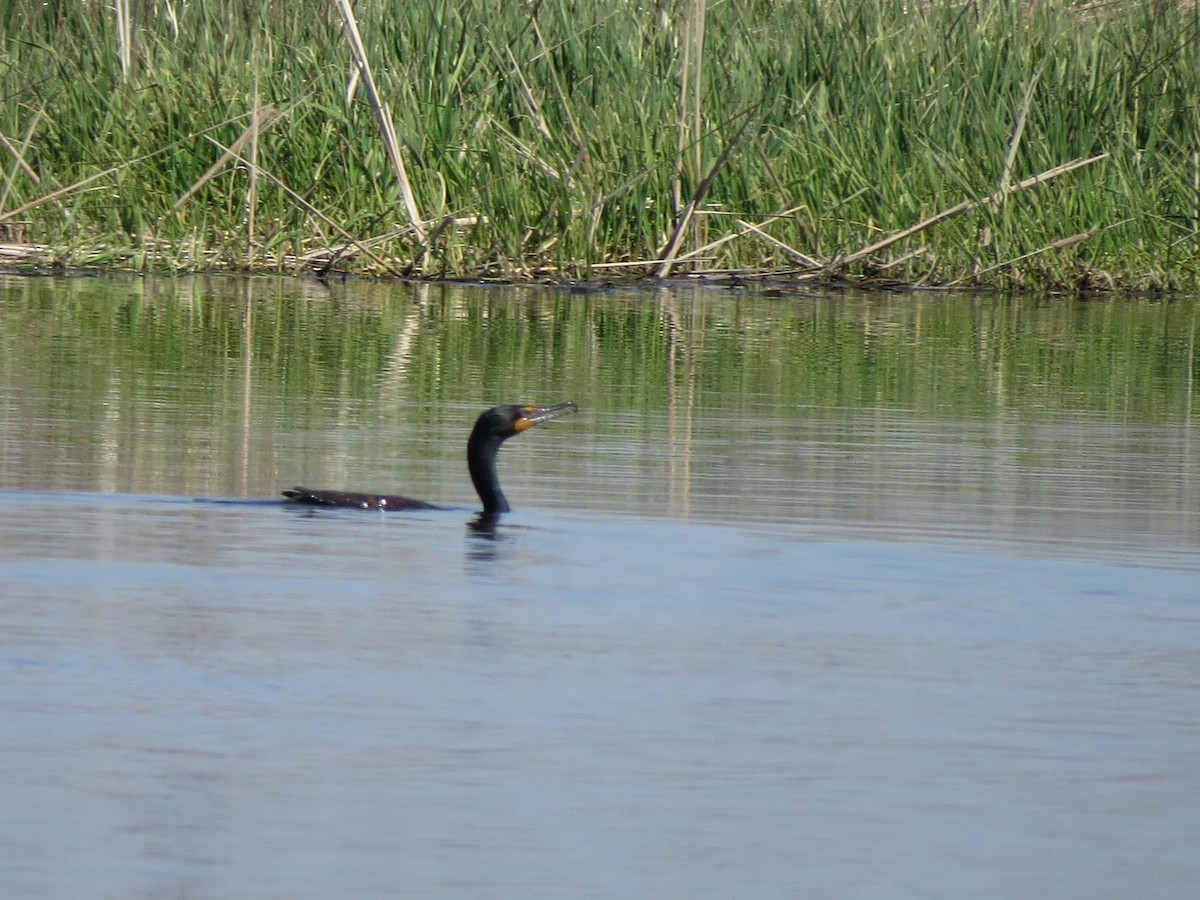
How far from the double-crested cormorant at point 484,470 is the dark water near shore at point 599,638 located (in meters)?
0.07

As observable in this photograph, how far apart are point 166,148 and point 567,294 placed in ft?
7.58

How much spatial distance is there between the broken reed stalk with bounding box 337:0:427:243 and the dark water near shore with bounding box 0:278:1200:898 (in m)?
3.67

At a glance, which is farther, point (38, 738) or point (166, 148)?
point (166, 148)

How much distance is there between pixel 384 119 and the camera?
13.5m

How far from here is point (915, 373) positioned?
1050cm

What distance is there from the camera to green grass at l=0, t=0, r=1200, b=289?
14.1 meters

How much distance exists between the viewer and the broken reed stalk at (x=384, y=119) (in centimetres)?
1346

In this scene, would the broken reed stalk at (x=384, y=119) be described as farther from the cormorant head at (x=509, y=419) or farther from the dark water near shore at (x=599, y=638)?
the cormorant head at (x=509, y=419)

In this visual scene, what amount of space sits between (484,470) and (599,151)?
7277 mm

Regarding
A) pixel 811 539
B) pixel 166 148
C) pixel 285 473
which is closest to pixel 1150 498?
pixel 811 539

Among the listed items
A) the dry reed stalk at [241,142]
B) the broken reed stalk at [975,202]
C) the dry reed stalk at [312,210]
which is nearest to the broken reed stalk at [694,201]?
the broken reed stalk at [975,202]

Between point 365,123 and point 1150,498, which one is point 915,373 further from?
point 365,123

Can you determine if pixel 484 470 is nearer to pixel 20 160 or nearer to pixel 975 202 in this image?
pixel 20 160

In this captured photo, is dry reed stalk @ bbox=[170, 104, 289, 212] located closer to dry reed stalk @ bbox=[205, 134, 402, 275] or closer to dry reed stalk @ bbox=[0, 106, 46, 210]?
dry reed stalk @ bbox=[205, 134, 402, 275]
